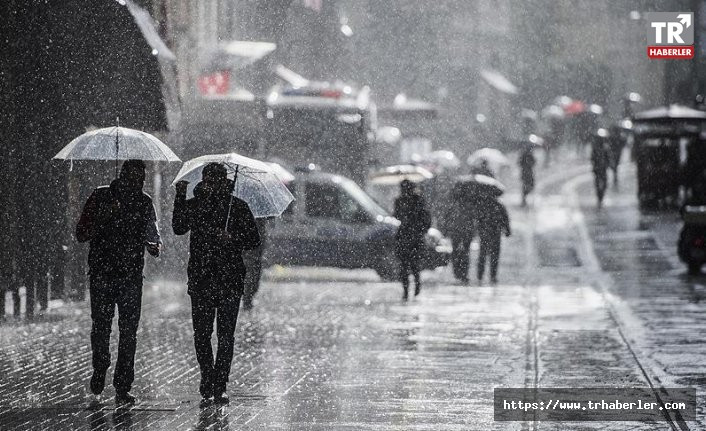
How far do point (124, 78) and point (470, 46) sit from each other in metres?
56.1

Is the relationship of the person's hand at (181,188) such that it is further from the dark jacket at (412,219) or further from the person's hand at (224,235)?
the dark jacket at (412,219)

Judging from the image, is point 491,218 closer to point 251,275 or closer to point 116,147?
point 251,275

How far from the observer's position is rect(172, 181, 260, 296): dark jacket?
9906 mm

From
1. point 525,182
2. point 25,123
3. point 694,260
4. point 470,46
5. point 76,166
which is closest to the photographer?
point 25,123

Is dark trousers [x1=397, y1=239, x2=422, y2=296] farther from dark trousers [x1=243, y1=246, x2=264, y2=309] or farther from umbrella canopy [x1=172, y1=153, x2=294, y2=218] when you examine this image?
umbrella canopy [x1=172, y1=153, x2=294, y2=218]

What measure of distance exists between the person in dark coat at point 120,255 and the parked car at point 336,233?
39.0 ft

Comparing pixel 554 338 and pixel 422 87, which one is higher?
pixel 422 87

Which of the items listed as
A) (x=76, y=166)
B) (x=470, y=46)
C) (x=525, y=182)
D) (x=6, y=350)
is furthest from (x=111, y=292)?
(x=470, y=46)

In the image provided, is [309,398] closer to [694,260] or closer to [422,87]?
[694,260]

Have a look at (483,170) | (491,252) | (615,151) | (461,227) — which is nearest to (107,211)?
(491,252)

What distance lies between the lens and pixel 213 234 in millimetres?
9875

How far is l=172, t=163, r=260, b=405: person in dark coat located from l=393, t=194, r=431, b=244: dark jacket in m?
9.42

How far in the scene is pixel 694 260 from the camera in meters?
21.7

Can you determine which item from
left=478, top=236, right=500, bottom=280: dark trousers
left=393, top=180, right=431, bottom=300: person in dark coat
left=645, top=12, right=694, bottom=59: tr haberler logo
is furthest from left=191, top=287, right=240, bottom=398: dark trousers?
left=645, top=12, right=694, bottom=59: tr haberler logo
